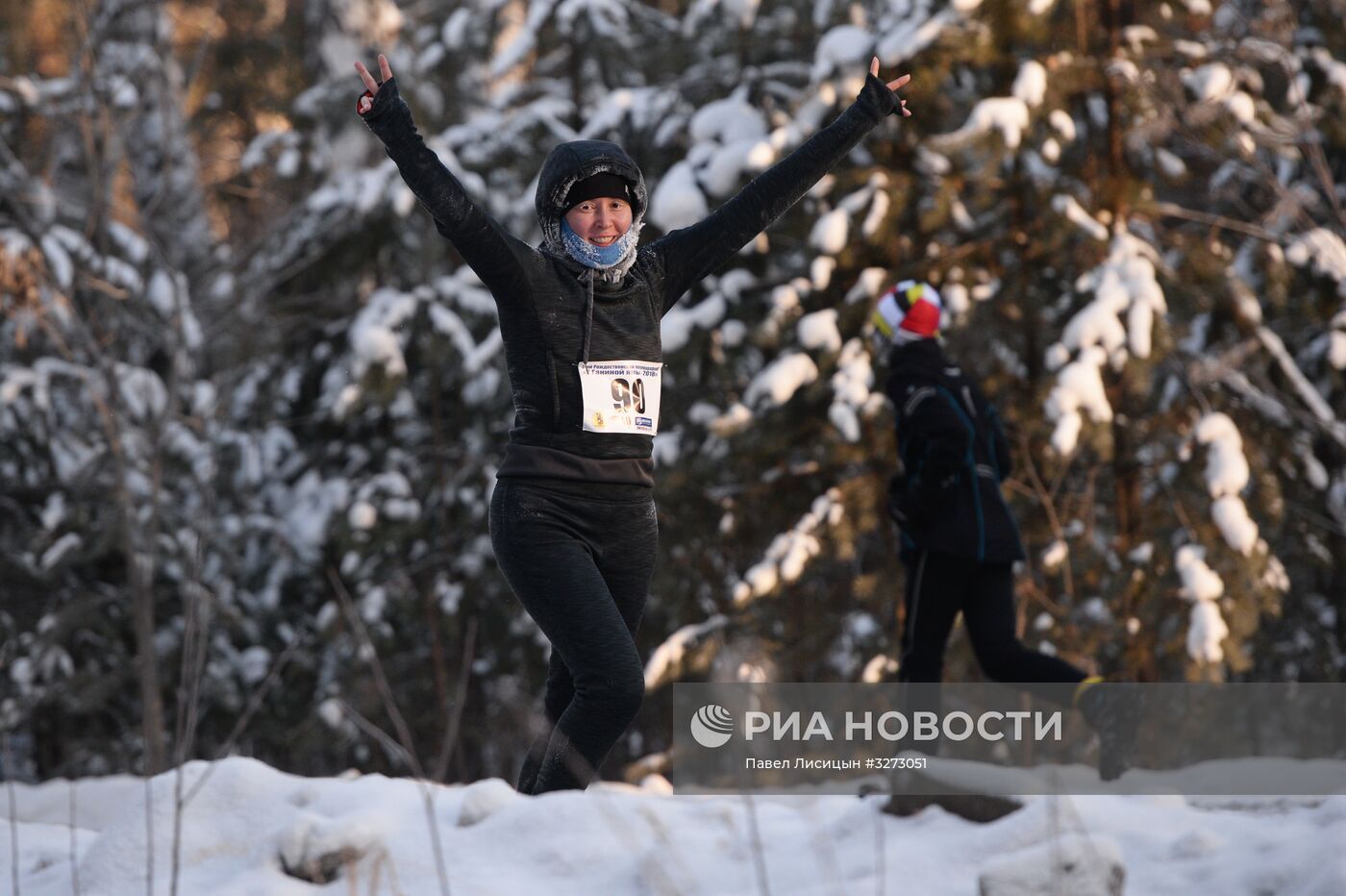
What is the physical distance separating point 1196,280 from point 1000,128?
58.1 inches

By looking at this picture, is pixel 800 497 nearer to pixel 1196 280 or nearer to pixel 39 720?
pixel 1196 280

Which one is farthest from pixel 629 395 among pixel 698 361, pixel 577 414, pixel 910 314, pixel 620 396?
pixel 698 361

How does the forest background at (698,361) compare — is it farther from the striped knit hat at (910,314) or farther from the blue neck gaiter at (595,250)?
the blue neck gaiter at (595,250)

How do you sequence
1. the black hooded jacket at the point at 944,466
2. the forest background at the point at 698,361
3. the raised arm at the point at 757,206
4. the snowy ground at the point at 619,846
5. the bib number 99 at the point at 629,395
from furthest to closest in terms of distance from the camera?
1. the forest background at the point at 698,361
2. the black hooded jacket at the point at 944,466
3. the raised arm at the point at 757,206
4. the bib number 99 at the point at 629,395
5. the snowy ground at the point at 619,846

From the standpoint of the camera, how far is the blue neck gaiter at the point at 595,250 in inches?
137

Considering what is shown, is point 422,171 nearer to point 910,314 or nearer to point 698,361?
point 910,314

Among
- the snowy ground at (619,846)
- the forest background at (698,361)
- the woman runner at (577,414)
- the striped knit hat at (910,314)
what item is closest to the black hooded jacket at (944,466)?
the striped knit hat at (910,314)

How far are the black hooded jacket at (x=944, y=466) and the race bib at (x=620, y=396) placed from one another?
1.65 m

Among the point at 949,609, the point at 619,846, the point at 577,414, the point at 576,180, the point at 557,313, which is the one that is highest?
the point at 576,180

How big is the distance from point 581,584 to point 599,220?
903mm

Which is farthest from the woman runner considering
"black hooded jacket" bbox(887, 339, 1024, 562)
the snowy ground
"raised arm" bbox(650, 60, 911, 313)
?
"black hooded jacket" bbox(887, 339, 1024, 562)

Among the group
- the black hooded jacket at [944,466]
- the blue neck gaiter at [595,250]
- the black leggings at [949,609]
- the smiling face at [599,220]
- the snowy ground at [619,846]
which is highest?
the smiling face at [599,220]

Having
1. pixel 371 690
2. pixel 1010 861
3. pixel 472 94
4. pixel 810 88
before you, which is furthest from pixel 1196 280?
pixel 472 94

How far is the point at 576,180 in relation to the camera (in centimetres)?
344
